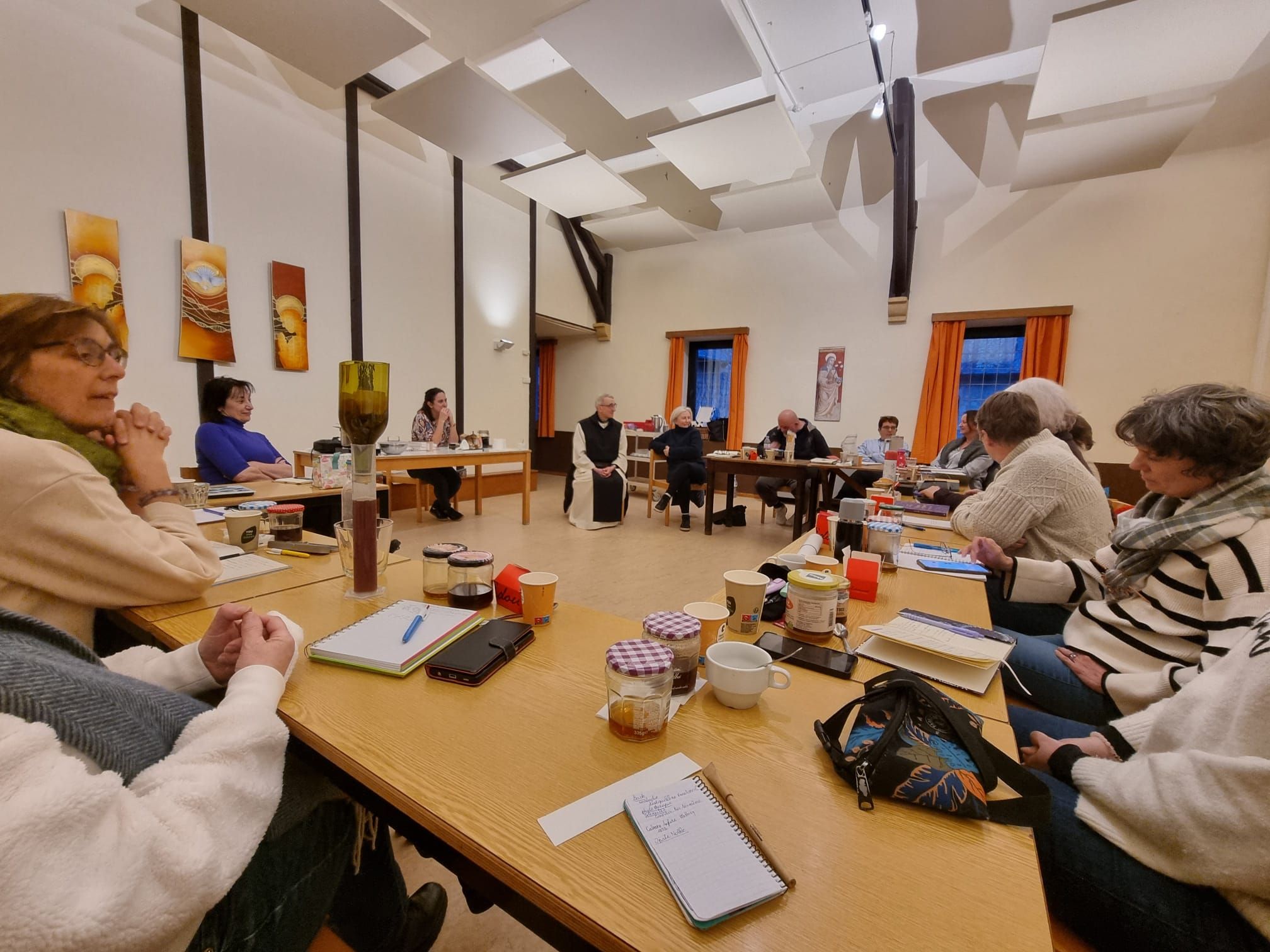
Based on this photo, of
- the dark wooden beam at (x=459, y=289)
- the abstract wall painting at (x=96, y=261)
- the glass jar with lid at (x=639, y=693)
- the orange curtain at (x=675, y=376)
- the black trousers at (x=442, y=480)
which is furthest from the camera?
the orange curtain at (x=675, y=376)

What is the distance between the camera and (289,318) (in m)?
4.45

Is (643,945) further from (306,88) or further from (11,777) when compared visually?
(306,88)

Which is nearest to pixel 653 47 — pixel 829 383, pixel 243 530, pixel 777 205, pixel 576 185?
pixel 576 185

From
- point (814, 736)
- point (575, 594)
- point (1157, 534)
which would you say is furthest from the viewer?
point (575, 594)

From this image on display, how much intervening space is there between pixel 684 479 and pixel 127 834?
4945 mm

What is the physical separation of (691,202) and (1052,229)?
3.83 meters

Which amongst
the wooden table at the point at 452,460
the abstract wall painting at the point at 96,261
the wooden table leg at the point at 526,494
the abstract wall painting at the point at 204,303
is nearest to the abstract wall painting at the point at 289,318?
the abstract wall painting at the point at 204,303

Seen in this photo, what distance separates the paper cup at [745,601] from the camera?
109 centimetres

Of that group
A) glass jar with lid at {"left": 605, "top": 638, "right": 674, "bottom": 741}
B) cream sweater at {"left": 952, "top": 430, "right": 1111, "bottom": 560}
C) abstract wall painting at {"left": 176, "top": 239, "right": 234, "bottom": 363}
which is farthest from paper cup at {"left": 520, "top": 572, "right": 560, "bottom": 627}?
abstract wall painting at {"left": 176, "top": 239, "right": 234, "bottom": 363}

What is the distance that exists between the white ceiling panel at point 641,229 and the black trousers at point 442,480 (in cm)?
360

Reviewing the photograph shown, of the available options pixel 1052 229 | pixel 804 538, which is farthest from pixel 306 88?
pixel 1052 229

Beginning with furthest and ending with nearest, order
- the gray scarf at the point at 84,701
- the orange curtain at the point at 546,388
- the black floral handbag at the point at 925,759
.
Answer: the orange curtain at the point at 546,388 < the black floral handbag at the point at 925,759 < the gray scarf at the point at 84,701

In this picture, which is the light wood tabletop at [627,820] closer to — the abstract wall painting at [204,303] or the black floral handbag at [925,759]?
the black floral handbag at [925,759]

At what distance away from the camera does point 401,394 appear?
547cm
